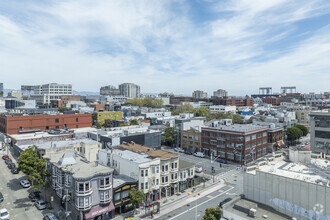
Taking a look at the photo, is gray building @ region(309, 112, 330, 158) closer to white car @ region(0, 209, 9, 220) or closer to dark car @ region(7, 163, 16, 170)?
white car @ region(0, 209, 9, 220)

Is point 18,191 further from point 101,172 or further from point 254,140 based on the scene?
point 254,140

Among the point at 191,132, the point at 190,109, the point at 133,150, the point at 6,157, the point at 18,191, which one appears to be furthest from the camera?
the point at 190,109

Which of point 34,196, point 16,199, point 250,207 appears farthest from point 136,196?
point 16,199

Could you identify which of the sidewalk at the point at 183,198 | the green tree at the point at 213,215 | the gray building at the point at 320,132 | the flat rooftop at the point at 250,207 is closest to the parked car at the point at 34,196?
the sidewalk at the point at 183,198

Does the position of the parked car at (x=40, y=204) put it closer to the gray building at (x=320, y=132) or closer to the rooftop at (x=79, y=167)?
the rooftop at (x=79, y=167)

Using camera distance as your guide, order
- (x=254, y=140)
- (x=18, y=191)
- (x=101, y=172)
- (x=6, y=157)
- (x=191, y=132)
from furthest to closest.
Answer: (x=191, y=132), (x=254, y=140), (x=6, y=157), (x=18, y=191), (x=101, y=172)

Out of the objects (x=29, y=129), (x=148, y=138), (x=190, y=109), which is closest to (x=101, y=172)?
(x=148, y=138)

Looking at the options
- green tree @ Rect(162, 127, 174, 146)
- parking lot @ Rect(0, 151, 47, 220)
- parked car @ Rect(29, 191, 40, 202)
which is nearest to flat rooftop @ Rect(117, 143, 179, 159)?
parked car @ Rect(29, 191, 40, 202)
